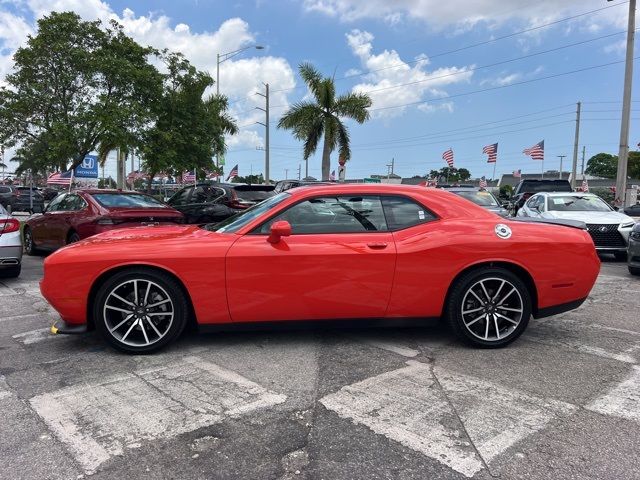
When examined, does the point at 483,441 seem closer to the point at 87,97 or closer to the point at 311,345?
the point at 311,345

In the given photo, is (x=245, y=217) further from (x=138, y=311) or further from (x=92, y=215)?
(x=92, y=215)

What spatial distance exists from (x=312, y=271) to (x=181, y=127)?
609 inches

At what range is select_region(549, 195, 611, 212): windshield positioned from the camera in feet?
38.3

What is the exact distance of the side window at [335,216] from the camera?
454 centimetres

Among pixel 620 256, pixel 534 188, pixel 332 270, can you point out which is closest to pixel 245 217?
pixel 332 270

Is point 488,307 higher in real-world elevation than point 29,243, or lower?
higher

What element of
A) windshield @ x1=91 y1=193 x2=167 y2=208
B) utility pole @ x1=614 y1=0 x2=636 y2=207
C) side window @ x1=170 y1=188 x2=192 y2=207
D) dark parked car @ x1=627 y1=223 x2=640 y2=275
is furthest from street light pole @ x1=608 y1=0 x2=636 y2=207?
windshield @ x1=91 y1=193 x2=167 y2=208

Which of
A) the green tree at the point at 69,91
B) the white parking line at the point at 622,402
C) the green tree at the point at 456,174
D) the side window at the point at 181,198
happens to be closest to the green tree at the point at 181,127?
the green tree at the point at 69,91

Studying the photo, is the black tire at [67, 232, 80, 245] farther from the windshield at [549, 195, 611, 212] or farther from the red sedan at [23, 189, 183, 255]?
the windshield at [549, 195, 611, 212]

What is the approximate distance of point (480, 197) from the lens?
1380 centimetres

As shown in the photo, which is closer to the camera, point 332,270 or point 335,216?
point 332,270

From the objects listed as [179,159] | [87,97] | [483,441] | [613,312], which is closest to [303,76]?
[179,159]

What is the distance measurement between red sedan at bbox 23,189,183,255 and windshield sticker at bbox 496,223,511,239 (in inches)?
254

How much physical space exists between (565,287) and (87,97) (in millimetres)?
14979
